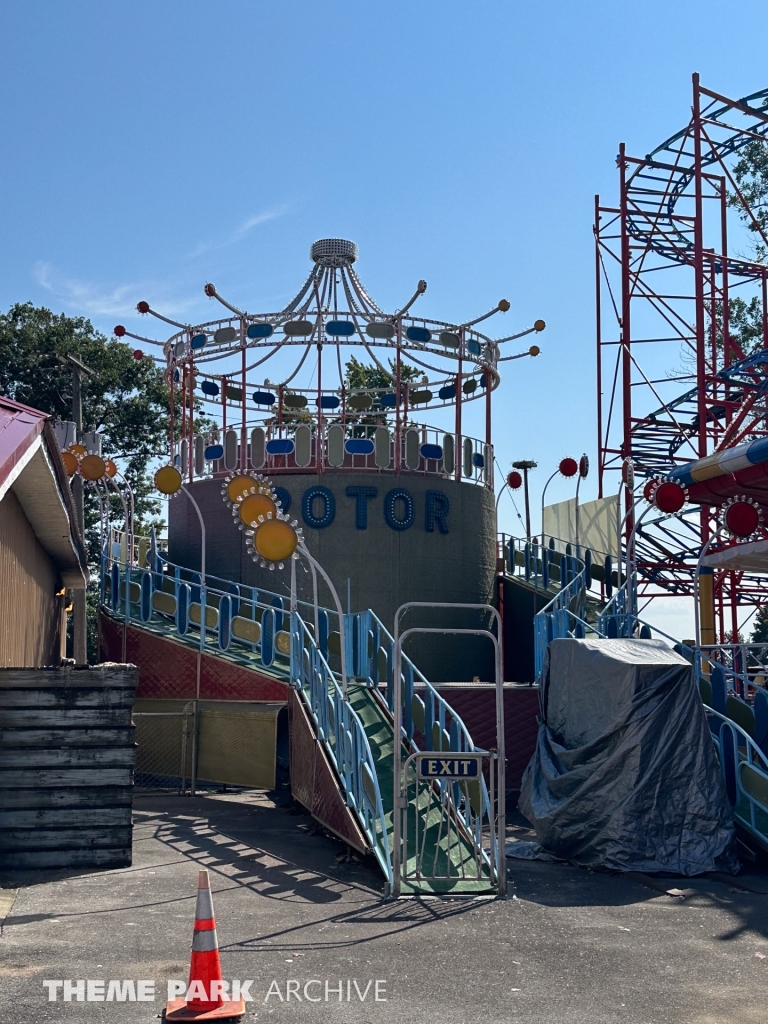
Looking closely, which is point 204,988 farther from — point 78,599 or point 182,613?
point 78,599

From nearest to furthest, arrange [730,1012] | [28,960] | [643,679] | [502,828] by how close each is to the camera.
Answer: [730,1012], [28,960], [502,828], [643,679]

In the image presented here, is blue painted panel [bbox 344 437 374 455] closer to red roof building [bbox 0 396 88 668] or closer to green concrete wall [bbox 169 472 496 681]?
green concrete wall [bbox 169 472 496 681]

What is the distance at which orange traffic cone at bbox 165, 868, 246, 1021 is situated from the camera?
6457mm

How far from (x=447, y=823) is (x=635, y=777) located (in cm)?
215

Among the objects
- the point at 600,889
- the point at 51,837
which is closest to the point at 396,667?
the point at 600,889

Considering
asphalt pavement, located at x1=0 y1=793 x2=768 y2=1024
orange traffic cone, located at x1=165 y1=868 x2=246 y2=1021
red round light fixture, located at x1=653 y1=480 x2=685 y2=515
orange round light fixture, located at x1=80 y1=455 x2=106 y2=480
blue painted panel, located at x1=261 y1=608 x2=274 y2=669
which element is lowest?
asphalt pavement, located at x1=0 y1=793 x2=768 y2=1024

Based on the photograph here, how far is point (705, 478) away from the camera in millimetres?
20469

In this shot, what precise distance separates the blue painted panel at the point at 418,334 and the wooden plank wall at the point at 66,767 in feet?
40.6

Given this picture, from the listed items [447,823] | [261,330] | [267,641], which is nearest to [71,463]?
[261,330]

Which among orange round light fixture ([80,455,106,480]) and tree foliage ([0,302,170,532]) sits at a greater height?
A: tree foliage ([0,302,170,532])

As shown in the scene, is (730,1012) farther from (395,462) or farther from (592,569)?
(592,569)

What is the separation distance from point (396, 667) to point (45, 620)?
9.36 metres

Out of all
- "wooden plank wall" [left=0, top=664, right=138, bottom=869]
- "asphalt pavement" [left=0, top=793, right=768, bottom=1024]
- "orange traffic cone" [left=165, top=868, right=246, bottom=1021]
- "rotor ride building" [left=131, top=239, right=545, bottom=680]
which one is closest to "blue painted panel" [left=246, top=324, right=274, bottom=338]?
"rotor ride building" [left=131, top=239, right=545, bottom=680]

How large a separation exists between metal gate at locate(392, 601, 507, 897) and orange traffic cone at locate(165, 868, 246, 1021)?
341cm
